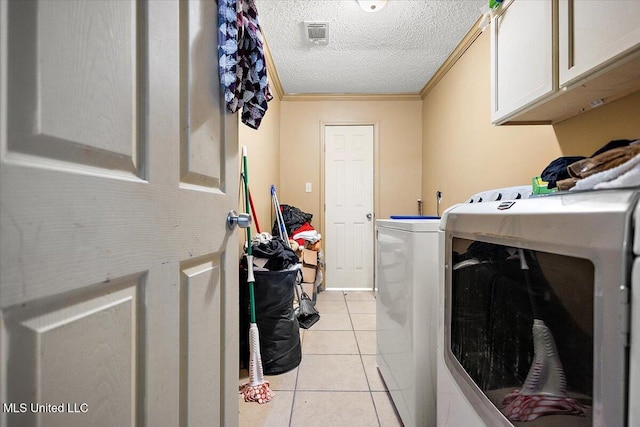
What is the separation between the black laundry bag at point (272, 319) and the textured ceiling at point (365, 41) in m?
1.86

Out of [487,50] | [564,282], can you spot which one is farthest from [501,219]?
[487,50]

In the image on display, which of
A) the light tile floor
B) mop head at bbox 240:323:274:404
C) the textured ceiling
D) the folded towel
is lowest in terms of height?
the light tile floor

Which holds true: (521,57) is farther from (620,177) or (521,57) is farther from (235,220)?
(235,220)

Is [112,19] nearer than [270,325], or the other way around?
[112,19]

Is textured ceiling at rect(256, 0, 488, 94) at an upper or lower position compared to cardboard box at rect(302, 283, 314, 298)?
upper

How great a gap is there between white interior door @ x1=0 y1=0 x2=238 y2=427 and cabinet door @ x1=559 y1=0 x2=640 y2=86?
1165 millimetres

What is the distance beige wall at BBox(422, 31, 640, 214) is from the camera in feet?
4.12

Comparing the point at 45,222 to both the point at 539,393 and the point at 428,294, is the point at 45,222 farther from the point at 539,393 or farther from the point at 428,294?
the point at 428,294

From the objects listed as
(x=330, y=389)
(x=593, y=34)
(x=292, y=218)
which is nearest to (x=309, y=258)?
(x=292, y=218)

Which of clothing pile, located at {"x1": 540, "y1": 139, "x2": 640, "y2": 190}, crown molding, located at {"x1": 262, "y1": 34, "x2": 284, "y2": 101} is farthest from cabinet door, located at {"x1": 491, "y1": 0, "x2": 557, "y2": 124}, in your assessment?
crown molding, located at {"x1": 262, "y1": 34, "x2": 284, "y2": 101}

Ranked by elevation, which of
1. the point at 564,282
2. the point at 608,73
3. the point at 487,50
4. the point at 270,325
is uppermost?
the point at 487,50

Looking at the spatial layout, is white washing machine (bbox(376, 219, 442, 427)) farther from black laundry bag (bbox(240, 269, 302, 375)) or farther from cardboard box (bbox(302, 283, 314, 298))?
cardboard box (bbox(302, 283, 314, 298))

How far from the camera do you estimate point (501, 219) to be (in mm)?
580

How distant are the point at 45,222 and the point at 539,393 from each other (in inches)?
31.8
